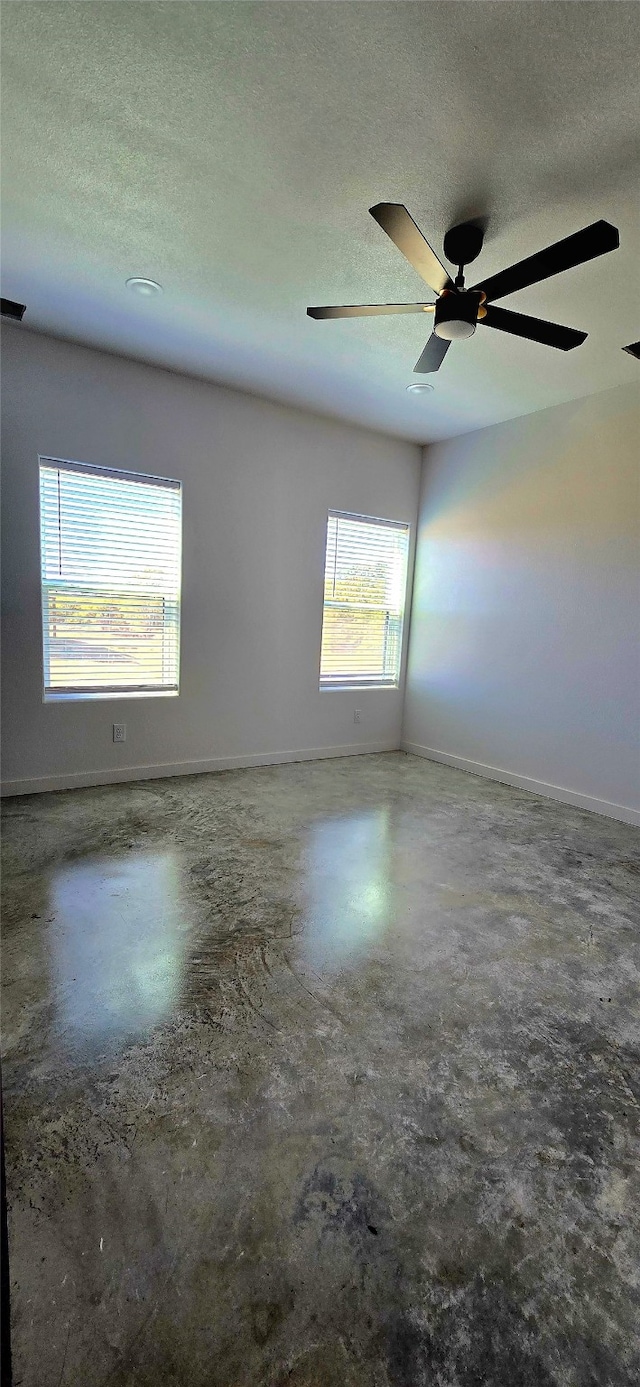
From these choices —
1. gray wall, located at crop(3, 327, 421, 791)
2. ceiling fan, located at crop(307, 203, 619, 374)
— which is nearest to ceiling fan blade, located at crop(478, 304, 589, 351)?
ceiling fan, located at crop(307, 203, 619, 374)

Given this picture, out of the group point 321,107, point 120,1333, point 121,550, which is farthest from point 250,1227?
point 121,550

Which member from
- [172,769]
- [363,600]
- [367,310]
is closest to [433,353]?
[367,310]

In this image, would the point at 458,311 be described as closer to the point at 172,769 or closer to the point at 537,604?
the point at 537,604

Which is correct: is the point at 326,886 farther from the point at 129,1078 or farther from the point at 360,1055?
the point at 129,1078

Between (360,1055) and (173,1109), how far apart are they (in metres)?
0.54

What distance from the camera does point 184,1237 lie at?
1.16 metres

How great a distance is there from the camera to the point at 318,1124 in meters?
1.43

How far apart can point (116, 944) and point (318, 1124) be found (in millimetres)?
1071

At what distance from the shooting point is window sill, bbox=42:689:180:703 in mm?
3796

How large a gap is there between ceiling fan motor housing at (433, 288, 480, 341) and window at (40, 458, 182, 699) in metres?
2.38

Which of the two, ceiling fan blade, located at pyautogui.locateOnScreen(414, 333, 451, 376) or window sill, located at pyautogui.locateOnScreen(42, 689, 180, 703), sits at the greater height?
ceiling fan blade, located at pyautogui.locateOnScreen(414, 333, 451, 376)

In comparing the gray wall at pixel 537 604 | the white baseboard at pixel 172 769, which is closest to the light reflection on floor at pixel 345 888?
the white baseboard at pixel 172 769

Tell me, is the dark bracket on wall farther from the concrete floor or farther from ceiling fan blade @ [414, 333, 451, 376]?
the concrete floor

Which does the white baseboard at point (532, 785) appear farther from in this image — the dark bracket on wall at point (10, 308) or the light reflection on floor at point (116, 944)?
the dark bracket on wall at point (10, 308)
